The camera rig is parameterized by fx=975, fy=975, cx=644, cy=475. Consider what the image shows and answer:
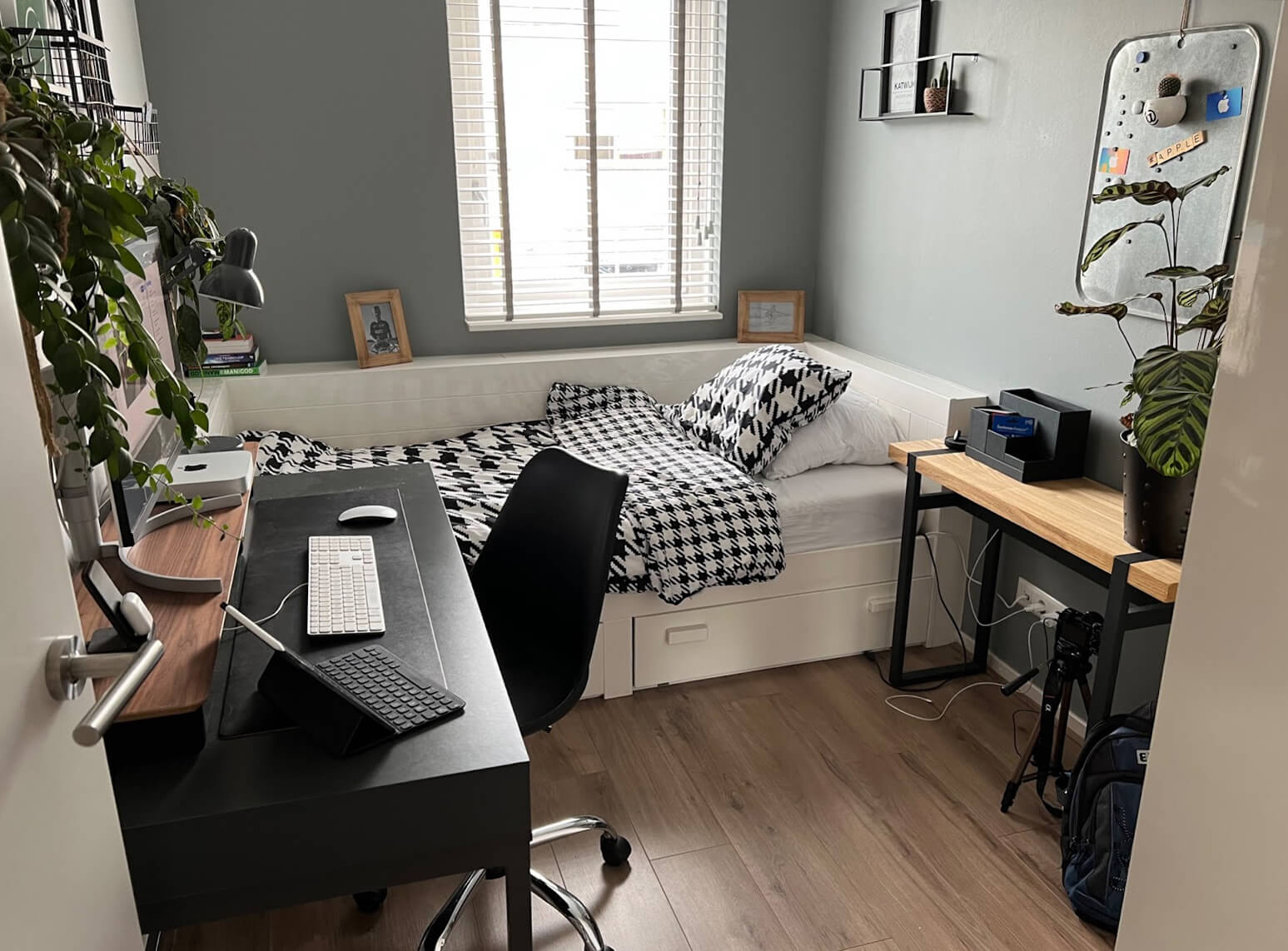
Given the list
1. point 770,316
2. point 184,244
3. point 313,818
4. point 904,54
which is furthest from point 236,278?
point 770,316

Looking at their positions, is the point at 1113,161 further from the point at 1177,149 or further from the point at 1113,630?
the point at 1113,630

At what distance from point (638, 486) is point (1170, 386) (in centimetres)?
142

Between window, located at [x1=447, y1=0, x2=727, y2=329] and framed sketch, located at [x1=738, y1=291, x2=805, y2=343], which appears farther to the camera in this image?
framed sketch, located at [x1=738, y1=291, x2=805, y2=343]

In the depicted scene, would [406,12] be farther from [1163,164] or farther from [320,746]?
[320,746]

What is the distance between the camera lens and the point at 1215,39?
209 centimetres

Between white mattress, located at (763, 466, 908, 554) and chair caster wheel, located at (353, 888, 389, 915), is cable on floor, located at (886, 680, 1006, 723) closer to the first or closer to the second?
white mattress, located at (763, 466, 908, 554)

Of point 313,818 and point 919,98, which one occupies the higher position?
point 919,98

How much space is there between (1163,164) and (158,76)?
2927 mm

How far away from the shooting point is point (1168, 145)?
2236mm

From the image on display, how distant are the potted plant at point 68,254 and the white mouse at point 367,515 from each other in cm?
92

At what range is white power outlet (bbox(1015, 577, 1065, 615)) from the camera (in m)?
2.69

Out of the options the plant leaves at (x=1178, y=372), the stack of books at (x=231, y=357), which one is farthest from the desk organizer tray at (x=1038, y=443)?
the stack of books at (x=231, y=357)

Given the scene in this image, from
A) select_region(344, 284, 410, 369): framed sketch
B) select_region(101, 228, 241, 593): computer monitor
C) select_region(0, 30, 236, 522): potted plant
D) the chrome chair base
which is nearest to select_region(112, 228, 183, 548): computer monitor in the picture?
select_region(101, 228, 241, 593): computer monitor

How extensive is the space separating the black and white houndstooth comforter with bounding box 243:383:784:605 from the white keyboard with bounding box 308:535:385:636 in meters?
0.60
